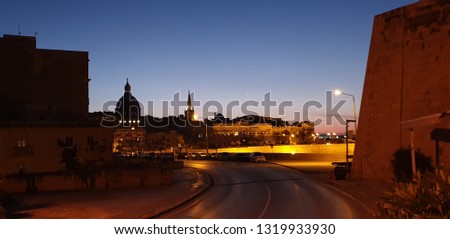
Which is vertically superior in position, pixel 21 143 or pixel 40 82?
pixel 40 82

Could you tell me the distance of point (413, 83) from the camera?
2880 centimetres

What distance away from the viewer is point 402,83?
2962 centimetres

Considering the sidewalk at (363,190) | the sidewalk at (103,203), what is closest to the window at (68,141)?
the sidewalk at (103,203)

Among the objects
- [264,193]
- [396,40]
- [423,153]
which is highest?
[396,40]

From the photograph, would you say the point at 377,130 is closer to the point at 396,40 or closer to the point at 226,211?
the point at 396,40

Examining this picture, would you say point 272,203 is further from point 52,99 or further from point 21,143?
point 52,99

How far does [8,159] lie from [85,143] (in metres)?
5.56

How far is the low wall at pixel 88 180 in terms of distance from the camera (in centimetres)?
2695

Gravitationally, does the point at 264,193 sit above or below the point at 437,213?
below

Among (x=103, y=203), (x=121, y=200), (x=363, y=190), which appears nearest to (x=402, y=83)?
(x=363, y=190)

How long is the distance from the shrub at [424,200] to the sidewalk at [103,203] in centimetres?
1262

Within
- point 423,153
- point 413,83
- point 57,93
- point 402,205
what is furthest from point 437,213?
point 57,93

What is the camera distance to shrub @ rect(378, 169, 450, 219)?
23.2 feet

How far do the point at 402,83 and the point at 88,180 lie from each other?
21.0 metres
